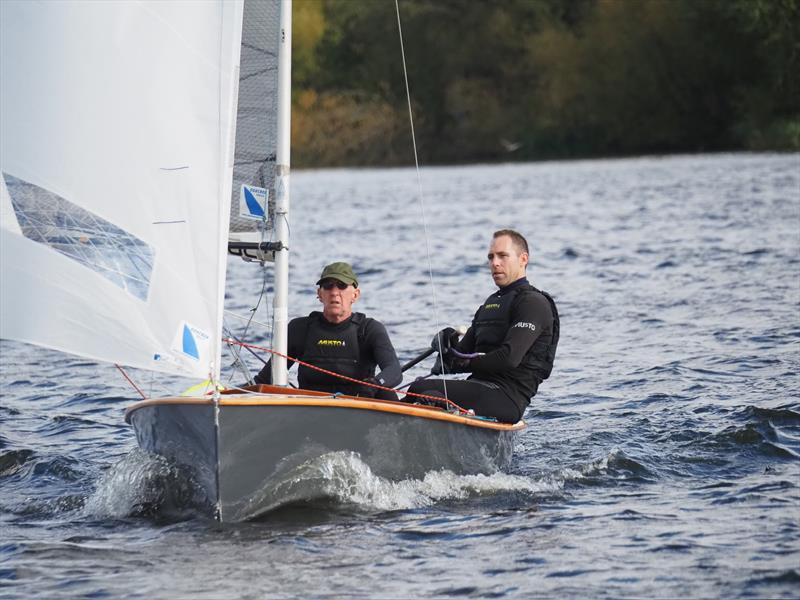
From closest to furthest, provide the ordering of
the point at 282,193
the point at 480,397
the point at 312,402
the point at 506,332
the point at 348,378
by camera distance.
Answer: the point at 312,402 < the point at 282,193 < the point at 348,378 < the point at 480,397 < the point at 506,332

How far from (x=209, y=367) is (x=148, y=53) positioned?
145cm

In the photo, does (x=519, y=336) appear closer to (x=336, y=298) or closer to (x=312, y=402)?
(x=336, y=298)

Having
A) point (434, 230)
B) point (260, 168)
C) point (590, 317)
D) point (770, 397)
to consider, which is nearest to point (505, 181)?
point (434, 230)

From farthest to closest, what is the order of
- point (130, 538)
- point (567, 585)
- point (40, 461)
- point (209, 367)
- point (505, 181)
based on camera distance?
point (505, 181) → point (40, 461) → point (130, 538) → point (209, 367) → point (567, 585)

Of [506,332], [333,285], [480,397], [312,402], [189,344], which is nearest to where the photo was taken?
[189,344]

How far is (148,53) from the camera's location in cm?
639

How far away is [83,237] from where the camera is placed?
6.29 metres

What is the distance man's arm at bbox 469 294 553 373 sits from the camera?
757 centimetres

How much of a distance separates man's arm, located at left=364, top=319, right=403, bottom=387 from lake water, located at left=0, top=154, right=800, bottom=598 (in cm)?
56

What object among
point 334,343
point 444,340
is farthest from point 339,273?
point 444,340

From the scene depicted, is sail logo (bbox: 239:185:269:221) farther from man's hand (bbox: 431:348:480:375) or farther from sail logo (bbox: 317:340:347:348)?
man's hand (bbox: 431:348:480:375)

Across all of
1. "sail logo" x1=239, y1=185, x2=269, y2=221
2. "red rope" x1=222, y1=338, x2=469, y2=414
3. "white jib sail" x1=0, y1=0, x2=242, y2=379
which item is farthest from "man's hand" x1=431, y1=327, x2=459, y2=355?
"white jib sail" x1=0, y1=0, x2=242, y2=379

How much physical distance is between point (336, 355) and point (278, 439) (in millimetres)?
1006

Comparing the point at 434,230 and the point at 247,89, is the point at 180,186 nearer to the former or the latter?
the point at 247,89
